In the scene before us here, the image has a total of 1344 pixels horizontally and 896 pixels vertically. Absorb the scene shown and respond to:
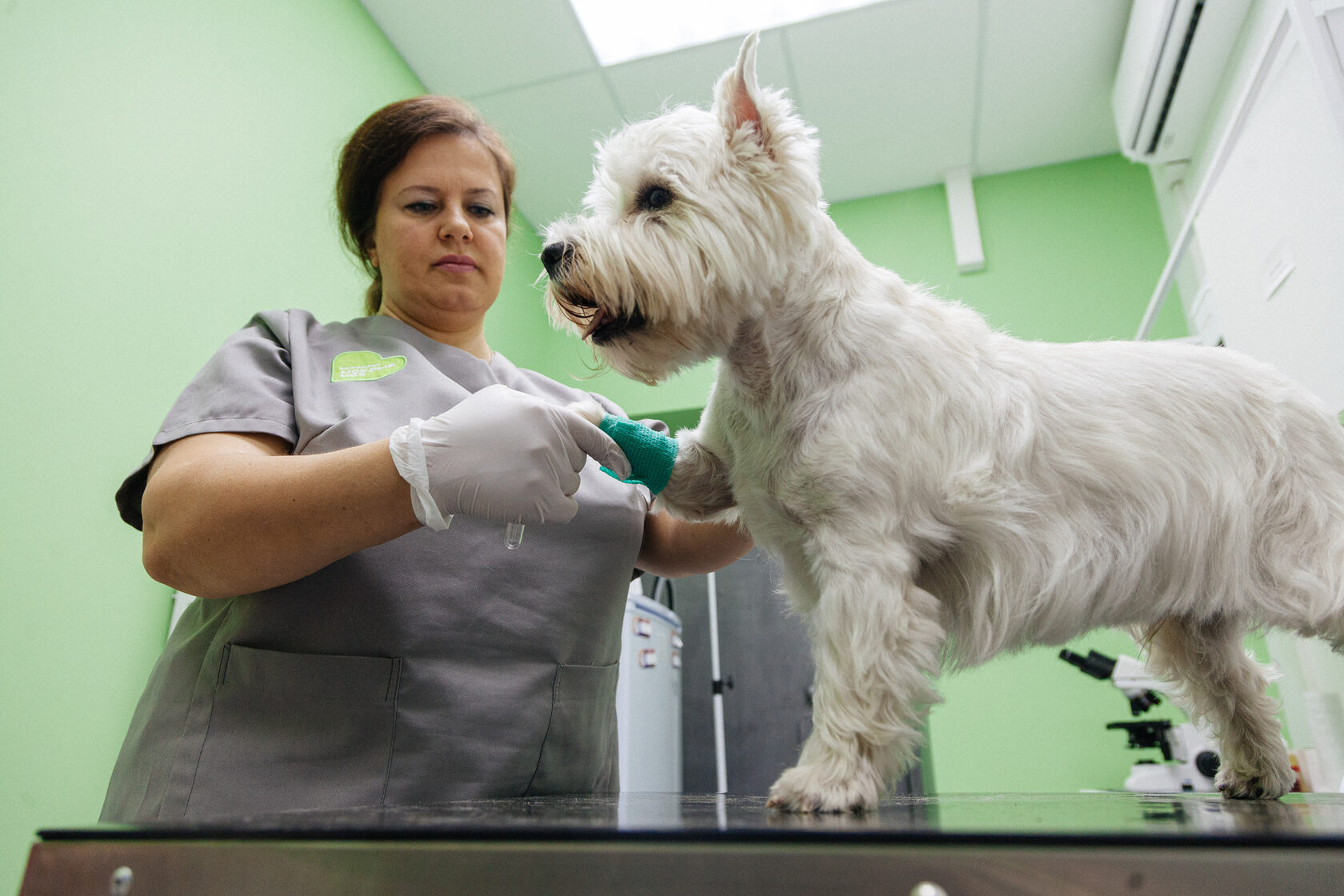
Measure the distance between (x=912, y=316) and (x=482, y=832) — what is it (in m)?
0.70

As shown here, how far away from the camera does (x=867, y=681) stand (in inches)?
28.0

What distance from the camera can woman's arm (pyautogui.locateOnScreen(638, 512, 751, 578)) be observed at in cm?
131

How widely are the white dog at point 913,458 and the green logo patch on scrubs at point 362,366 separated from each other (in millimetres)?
313

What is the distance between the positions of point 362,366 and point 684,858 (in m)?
0.92

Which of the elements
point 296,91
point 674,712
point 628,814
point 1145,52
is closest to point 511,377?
point 628,814

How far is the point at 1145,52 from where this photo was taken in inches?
115

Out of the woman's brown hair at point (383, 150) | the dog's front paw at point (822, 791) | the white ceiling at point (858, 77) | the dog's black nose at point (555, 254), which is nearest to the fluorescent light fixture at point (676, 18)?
the white ceiling at point (858, 77)

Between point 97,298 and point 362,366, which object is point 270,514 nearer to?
point 362,366

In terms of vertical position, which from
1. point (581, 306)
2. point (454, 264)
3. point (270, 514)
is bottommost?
point (270, 514)

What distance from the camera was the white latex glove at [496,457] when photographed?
2.62ft

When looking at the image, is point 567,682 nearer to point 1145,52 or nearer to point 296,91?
point 296,91

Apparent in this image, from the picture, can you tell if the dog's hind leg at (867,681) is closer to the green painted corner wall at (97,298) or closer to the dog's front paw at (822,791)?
the dog's front paw at (822,791)

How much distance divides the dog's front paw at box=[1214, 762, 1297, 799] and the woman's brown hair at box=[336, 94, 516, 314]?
1402 millimetres

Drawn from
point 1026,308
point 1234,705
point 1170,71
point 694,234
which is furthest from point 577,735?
point 1026,308
